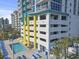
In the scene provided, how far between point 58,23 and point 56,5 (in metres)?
4.98

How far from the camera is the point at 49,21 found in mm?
30422

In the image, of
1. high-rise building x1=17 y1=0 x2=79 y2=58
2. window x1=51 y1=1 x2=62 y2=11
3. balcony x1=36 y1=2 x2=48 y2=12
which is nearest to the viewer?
high-rise building x1=17 y1=0 x2=79 y2=58

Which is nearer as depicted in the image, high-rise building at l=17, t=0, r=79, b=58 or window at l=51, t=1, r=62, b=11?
high-rise building at l=17, t=0, r=79, b=58

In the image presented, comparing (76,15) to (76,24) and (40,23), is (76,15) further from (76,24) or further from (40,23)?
(40,23)

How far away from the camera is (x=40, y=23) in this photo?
3428cm

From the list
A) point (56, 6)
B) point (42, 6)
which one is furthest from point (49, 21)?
point (42, 6)

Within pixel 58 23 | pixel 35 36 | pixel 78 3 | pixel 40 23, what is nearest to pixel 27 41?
pixel 35 36

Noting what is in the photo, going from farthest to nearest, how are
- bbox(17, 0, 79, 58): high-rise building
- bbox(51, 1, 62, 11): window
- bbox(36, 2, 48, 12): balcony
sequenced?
bbox(36, 2, 48, 12): balcony, bbox(51, 1, 62, 11): window, bbox(17, 0, 79, 58): high-rise building

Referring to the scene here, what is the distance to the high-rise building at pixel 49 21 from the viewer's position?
31.2 m

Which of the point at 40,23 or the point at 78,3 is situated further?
the point at 78,3

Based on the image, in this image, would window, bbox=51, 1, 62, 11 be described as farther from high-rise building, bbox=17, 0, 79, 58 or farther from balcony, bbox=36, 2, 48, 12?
balcony, bbox=36, 2, 48, 12

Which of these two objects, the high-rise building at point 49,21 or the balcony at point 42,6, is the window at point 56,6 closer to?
the high-rise building at point 49,21

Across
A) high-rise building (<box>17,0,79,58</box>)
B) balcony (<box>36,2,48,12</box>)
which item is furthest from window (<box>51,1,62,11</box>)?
balcony (<box>36,2,48,12</box>)

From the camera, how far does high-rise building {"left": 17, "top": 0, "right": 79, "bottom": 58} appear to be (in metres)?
31.2
